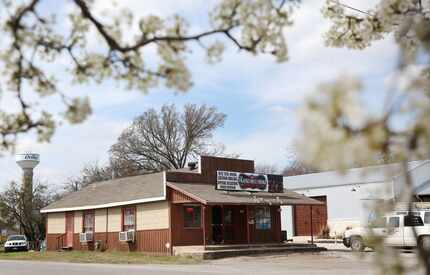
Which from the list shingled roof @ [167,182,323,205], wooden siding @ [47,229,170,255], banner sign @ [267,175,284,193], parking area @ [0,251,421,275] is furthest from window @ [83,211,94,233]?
parking area @ [0,251,421,275]

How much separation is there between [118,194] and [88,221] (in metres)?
3.14

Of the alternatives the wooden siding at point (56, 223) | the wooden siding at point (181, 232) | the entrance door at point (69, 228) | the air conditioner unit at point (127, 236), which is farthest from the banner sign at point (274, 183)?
the wooden siding at point (56, 223)

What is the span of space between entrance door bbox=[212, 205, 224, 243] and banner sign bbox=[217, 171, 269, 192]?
1974mm

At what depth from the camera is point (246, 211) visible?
32656 millimetres

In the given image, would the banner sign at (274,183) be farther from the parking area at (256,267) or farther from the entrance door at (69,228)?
the entrance door at (69,228)

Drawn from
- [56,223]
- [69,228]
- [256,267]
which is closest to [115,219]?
[69,228]

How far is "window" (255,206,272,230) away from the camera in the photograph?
33531 millimetres

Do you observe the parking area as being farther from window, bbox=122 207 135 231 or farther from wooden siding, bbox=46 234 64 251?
wooden siding, bbox=46 234 64 251

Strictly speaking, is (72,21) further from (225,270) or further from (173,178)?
(173,178)

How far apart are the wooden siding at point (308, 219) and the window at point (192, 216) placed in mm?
14282

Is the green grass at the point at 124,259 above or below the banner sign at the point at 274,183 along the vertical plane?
below

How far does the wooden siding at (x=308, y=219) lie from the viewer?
143 ft

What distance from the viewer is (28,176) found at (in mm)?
63875

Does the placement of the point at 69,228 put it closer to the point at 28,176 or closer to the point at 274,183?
the point at 274,183
